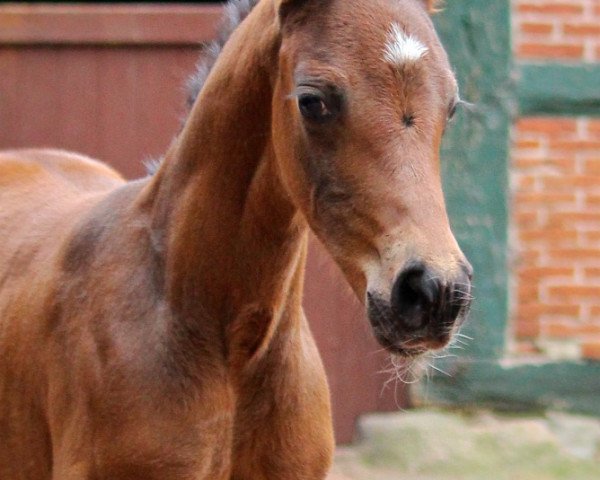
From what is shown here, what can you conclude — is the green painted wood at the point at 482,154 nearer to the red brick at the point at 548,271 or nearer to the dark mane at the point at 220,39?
the red brick at the point at 548,271

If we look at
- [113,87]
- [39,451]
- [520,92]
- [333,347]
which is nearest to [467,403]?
[333,347]

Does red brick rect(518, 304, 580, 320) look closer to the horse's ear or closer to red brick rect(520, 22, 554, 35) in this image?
red brick rect(520, 22, 554, 35)

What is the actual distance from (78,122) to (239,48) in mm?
2997

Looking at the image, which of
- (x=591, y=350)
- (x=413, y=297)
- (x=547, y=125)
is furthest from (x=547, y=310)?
(x=413, y=297)

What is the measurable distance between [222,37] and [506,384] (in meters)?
2.94

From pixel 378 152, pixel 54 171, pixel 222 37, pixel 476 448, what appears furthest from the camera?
pixel 476 448

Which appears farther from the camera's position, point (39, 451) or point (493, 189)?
point (493, 189)

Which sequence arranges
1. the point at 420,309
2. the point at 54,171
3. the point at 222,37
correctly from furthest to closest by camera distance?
the point at 54,171 → the point at 222,37 → the point at 420,309

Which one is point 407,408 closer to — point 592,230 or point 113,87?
point 592,230

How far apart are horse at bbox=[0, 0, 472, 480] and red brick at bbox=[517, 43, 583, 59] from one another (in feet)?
8.42

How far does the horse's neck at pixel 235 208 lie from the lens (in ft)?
8.48

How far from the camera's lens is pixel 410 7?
2410 mm

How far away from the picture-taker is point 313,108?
2316 millimetres

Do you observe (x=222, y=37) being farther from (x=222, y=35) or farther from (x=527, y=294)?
(x=527, y=294)
